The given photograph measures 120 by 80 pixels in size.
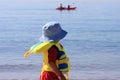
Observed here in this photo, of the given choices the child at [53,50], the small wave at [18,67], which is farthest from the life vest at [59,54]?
the small wave at [18,67]

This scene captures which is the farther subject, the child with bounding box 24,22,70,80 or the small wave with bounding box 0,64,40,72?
the small wave with bounding box 0,64,40,72

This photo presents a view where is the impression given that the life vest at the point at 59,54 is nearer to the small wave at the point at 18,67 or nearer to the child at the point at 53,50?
the child at the point at 53,50

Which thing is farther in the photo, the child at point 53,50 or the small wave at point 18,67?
the small wave at point 18,67

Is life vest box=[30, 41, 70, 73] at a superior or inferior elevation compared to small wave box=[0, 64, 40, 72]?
inferior

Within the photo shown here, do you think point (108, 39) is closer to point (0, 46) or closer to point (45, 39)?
point (0, 46)

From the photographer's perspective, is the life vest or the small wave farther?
the small wave

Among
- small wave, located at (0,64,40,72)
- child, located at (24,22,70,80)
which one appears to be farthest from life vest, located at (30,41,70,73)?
small wave, located at (0,64,40,72)

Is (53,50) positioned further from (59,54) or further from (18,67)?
(18,67)

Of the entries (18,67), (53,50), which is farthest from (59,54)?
(18,67)

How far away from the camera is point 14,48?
1886 cm

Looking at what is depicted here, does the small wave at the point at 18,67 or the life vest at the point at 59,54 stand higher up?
the small wave at the point at 18,67

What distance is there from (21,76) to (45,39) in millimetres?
6758

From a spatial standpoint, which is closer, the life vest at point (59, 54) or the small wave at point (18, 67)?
the life vest at point (59, 54)

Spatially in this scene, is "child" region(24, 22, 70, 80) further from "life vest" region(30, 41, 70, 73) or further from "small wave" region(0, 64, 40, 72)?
"small wave" region(0, 64, 40, 72)
